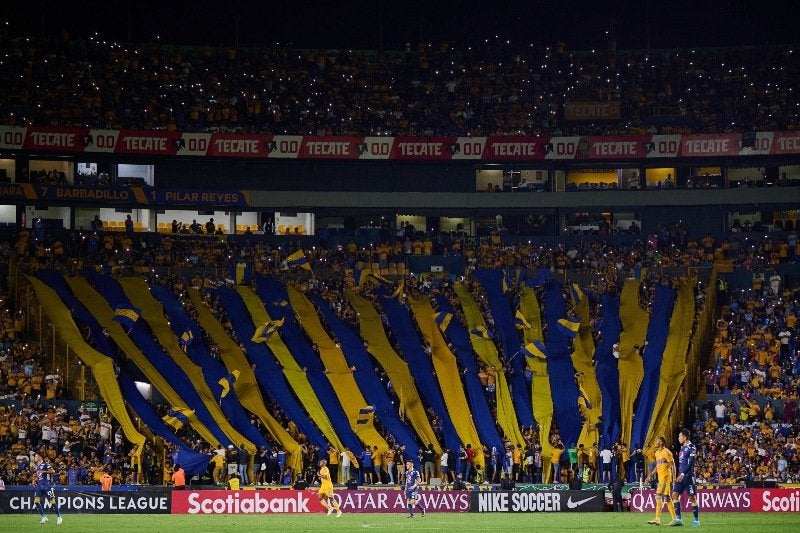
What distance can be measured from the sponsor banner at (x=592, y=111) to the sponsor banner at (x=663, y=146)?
3.17 meters

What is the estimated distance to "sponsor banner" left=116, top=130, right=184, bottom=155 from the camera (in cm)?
6694

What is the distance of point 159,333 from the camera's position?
55.1 meters

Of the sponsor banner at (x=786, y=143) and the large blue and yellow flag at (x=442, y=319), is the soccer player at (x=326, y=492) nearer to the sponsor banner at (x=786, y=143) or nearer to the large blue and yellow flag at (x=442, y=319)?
the large blue and yellow flag at (x=442, y=319)

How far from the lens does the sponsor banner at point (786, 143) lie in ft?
216

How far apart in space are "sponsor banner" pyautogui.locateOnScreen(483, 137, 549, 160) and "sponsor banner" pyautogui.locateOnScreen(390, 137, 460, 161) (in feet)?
5.98

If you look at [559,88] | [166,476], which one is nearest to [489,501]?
[166,476]

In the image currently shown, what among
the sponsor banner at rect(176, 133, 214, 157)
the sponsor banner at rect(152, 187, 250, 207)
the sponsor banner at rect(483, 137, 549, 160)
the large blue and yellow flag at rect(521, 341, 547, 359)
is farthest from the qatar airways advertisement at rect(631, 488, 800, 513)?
the sponsor banner at rect(176, 133, 214, 157)

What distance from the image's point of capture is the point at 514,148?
226 ft

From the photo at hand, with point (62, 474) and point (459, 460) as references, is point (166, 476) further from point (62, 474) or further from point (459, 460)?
point (459, 460)

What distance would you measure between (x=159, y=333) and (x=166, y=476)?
9.23 metres

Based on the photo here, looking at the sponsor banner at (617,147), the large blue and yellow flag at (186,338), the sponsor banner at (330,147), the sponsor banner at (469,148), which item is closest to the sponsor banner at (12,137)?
the sponsor banner at (330,147)

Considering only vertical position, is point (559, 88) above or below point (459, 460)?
above

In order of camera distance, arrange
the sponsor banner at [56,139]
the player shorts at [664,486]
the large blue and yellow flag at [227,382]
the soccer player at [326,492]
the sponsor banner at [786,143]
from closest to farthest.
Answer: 1. the player shorts at [664,486]
2. the soccer player at [326,492]
3. the large blue and yellow flag at [227,382]
4. the sponsor banner at [56,139]
5. the sponsor banner at [786,143]

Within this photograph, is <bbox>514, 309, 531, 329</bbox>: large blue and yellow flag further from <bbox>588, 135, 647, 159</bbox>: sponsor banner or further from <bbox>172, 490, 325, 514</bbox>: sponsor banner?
<bbox>172, 490, 325, 514</bbox>: sponsor banner
